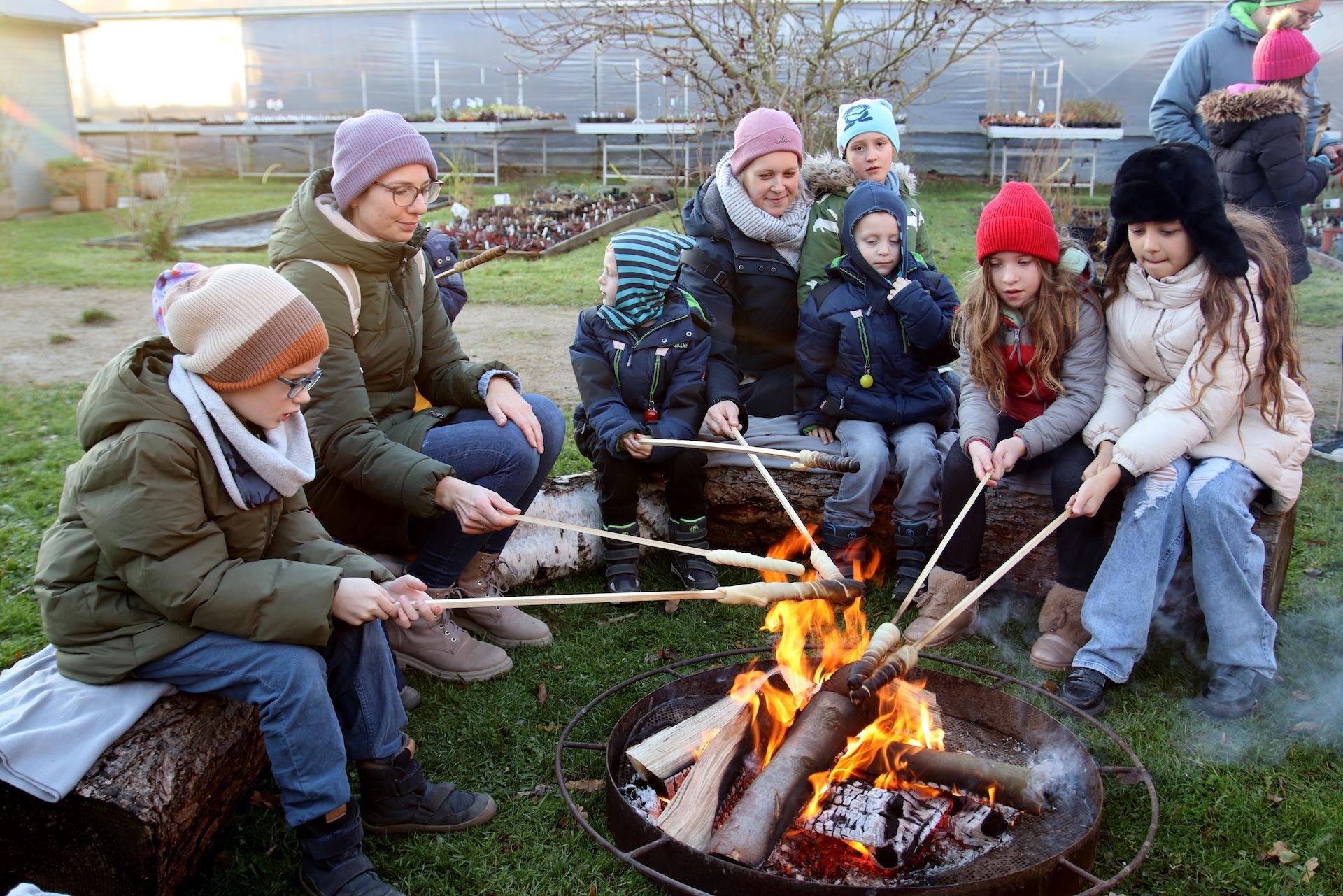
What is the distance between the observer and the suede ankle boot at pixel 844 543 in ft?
15.0

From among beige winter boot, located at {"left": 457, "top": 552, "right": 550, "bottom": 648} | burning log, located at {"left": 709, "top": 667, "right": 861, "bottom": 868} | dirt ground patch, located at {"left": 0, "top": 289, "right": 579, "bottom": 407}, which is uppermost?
dirt ground patch, located at {"left": 0, "top": 289, "right": 579, "bottom": 407}

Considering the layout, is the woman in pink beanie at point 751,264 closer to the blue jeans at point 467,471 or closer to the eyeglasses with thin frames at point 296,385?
the blue jeans at point 467,471

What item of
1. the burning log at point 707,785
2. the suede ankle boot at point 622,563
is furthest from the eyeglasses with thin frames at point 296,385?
the suede ankle boot at point 622,563

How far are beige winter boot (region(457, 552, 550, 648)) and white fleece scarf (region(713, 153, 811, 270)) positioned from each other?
76.5 inches

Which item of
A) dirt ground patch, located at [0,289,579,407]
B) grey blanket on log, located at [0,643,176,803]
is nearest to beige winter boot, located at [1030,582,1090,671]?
grey blanket on log, located at [0,643,176,803]

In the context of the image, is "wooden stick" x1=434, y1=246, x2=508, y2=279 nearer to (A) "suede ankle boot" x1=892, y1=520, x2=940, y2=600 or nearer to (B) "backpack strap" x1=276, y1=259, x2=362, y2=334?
(B) "backpack strap" x1=276, y1=259, x2=362, y2=334

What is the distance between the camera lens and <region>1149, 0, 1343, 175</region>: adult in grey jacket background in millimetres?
6422

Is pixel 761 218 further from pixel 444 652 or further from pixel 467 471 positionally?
pixel 444 652

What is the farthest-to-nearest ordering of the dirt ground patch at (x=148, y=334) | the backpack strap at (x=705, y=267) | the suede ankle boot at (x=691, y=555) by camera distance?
the dirt ground patch at (x=148, y=334), the backpack strap at (x=705, y=267), the suede ankle boot at (x=691, y=555)

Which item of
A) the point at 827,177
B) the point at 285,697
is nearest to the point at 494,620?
Answer: the point at 285,697

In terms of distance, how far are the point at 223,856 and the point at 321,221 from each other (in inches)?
81.7

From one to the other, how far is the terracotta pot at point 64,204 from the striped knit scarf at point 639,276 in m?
17.3

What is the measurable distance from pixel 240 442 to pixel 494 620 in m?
1.71

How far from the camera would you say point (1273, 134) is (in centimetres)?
591
